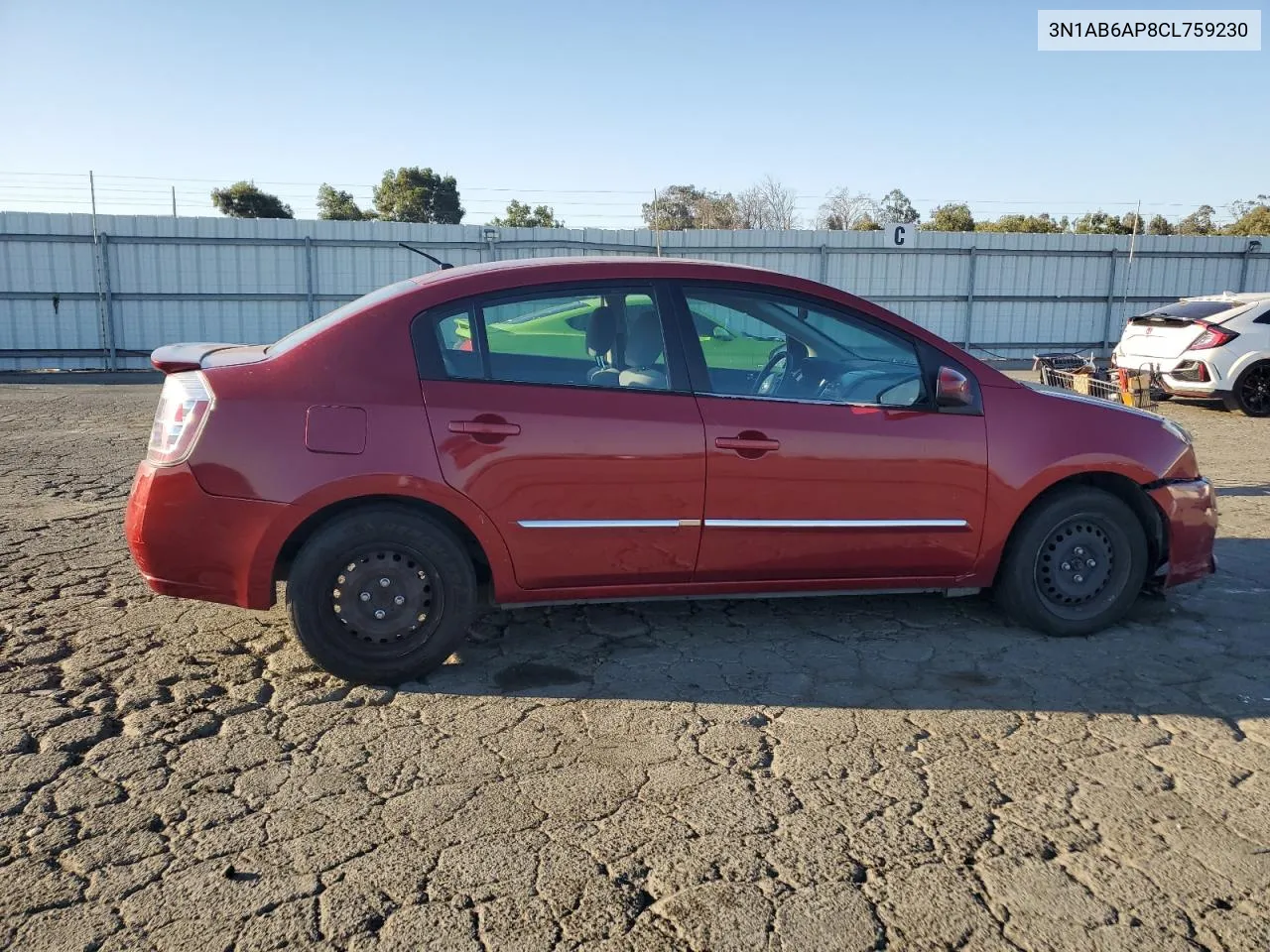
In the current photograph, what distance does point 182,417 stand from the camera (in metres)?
3.99

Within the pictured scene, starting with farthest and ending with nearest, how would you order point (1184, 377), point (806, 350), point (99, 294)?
point (99, 294) < point (1184, 377) < point (806, 350)

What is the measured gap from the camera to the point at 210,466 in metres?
3.92

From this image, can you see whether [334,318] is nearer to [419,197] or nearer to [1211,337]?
[1211,337]

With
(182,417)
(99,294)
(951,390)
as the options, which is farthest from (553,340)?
(99,294)

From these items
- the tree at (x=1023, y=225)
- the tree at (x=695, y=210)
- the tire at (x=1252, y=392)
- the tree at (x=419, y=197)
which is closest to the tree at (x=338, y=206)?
the tree at (x=419, y=197)

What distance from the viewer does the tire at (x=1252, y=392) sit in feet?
40.3

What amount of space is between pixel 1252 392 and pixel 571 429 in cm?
1128

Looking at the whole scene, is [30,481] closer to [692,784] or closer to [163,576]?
[163,576]

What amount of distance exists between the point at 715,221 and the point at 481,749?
3266 cm

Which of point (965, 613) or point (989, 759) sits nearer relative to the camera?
point (989, 759)

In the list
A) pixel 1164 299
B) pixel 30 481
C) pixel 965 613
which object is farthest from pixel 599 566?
pixel 1164 299

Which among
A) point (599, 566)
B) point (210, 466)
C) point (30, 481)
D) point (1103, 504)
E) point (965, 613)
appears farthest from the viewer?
point (30, 481)

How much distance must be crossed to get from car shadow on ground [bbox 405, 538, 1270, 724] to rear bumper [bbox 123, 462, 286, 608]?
87 cm

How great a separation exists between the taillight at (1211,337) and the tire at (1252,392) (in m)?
0.46
